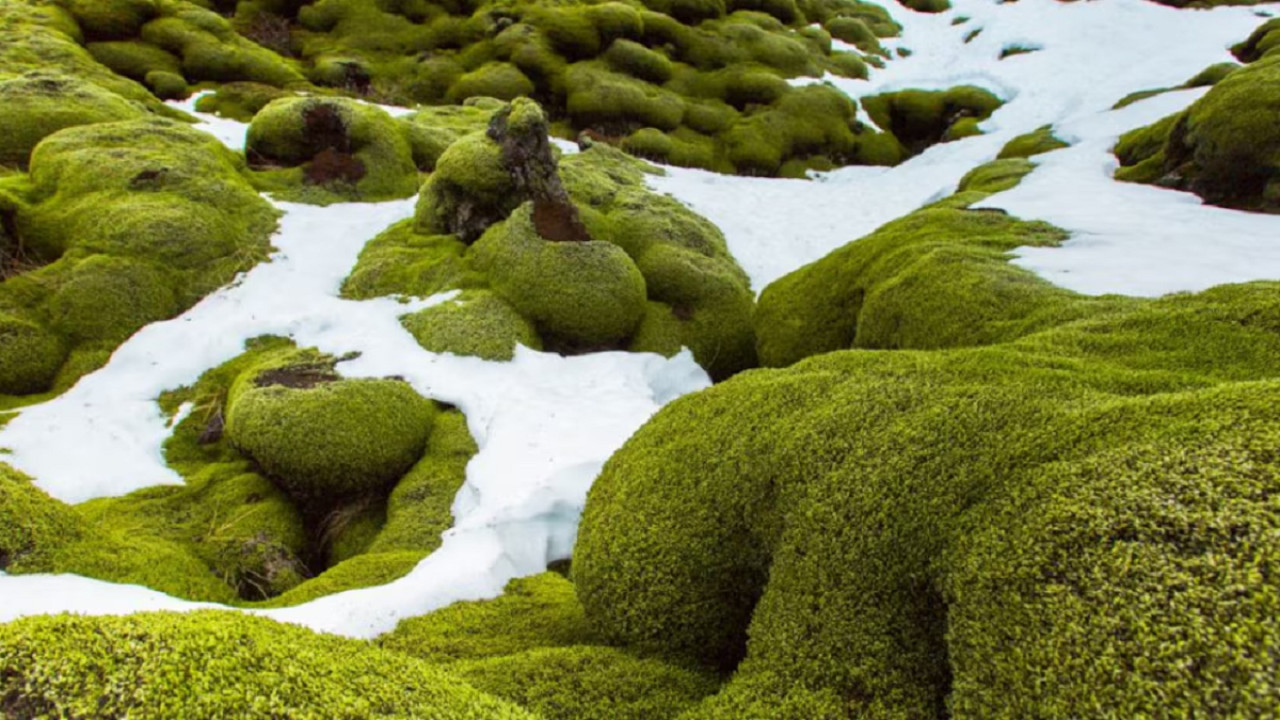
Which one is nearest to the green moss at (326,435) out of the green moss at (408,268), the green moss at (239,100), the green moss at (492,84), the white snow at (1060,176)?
the green moss at (408,268)

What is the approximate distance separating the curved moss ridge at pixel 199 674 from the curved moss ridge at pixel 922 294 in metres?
6.58

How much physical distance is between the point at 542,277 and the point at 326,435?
5327 millimetres

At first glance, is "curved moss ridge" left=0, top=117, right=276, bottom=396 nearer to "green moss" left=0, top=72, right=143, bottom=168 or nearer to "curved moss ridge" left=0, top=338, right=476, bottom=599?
"green moss" left=0, top=72, right=143, bottom=168

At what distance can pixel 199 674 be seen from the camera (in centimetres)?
243

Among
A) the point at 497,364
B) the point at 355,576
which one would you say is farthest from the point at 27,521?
the point at 497,364

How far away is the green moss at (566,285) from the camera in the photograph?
40.6ft

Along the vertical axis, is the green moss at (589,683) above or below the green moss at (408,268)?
above

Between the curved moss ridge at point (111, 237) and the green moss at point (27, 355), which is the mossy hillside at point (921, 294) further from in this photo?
the green moss at point (27, 355)

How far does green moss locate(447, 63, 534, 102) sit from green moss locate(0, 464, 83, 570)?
882 inches

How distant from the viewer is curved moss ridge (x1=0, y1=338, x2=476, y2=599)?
6.02 meters

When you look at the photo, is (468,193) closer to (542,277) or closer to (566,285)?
(542,277)

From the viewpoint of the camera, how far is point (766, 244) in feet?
61.0

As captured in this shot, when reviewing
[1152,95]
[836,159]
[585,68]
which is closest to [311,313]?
[585,68]

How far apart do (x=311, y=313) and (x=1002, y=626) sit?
12.1 m
